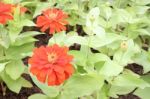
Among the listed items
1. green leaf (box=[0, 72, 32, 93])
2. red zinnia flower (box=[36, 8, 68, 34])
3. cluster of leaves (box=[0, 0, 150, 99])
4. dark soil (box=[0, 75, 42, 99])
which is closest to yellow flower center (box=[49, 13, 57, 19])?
red zinnia flower (box=[36, 8, 68, 34])

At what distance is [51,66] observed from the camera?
3.01ft

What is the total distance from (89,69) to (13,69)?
0.30 meters

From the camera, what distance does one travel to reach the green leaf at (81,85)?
108cm

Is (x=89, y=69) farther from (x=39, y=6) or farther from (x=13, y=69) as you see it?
(x=39, y=6)

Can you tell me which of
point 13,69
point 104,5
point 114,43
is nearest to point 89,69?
point 114,43

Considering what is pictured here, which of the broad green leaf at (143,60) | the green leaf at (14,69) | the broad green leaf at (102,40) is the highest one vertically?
the broad green leaf at (102,40)

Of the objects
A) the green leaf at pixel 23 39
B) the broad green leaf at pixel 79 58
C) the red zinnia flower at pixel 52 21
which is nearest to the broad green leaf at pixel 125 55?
the broad green leaf at pixel 79 58

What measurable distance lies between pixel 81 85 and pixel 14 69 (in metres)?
0.31

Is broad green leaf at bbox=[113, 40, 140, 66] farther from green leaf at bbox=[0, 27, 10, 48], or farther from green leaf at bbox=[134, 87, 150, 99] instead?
green leaf at bbox=[0, 27, 10, 48]

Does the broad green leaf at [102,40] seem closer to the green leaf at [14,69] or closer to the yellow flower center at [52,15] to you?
the yellow flower center at [52,15]

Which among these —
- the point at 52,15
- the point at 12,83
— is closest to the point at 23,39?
the point at 12,83

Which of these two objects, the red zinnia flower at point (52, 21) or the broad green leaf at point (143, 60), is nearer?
the red zinnia flower at point (52, 21)

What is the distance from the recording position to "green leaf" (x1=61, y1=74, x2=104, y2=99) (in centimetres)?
108

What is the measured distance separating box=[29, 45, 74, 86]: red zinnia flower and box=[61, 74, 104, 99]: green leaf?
15 centimetres
